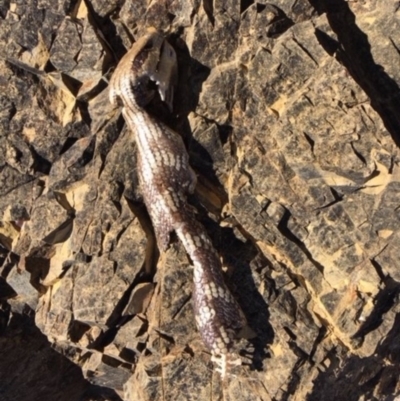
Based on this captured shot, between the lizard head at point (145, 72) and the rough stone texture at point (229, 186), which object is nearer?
the rough stone texture at point (229, 186)

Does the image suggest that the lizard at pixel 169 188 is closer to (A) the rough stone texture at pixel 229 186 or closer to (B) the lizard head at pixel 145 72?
(B) the lizard head at pixel 145 72

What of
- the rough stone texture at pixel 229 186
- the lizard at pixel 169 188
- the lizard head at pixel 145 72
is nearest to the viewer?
the lizard at pixel 169 188

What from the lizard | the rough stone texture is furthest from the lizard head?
the rough stone texture

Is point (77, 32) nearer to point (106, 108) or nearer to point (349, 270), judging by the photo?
point (106, 108)

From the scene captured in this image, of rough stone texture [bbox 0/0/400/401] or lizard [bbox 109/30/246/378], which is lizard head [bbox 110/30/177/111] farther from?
rough stone texture [bbox 0/0/400/401]

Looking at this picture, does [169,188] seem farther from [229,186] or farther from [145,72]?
[145,72]

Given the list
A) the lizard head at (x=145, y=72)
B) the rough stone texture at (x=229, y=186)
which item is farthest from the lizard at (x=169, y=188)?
the rough stone texture at (x=229, y=186)
